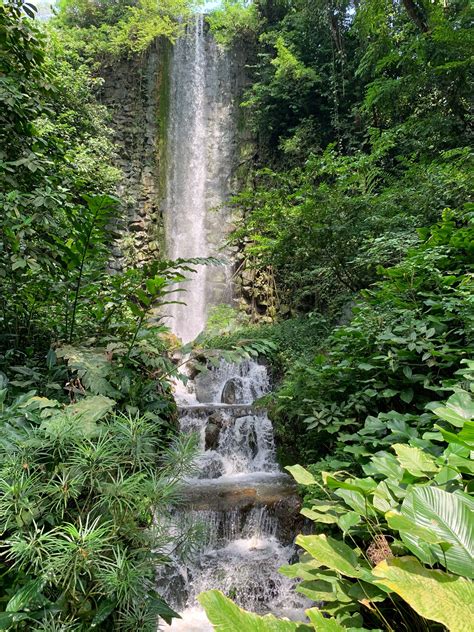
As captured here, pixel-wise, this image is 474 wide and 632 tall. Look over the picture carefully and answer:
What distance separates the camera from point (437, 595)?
0.72 m

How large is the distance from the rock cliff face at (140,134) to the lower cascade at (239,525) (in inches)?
309

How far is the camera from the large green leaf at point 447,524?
86cm

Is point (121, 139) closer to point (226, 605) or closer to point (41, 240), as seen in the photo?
point (41, 240)

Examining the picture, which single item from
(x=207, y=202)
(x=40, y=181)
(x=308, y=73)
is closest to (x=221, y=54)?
(x=308, y=73)

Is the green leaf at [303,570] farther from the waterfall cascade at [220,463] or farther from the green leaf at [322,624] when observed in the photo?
the waterfall cascade at [220,463]

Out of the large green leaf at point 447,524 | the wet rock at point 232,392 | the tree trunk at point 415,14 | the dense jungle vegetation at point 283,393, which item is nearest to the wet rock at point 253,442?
the dense jungle vegetation at point 283,393

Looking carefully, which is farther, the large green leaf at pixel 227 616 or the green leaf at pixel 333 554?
the green leaf at pixel 333 554

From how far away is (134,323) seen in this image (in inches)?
124

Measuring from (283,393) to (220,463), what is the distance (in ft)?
4.65

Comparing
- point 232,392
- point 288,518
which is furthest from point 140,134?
point 288,518

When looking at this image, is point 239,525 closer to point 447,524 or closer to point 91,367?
point 91,367

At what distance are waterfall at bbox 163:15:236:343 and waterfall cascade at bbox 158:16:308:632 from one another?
0.03 meters

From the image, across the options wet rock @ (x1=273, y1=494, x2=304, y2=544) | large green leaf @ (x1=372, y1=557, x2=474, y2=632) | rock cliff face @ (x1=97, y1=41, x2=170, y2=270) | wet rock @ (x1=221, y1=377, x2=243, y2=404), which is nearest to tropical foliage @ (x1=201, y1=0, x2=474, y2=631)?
large green leaf @ (x1=372, y1=557, x2=474, y2=632)

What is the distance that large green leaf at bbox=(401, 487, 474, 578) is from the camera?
0.86 m
